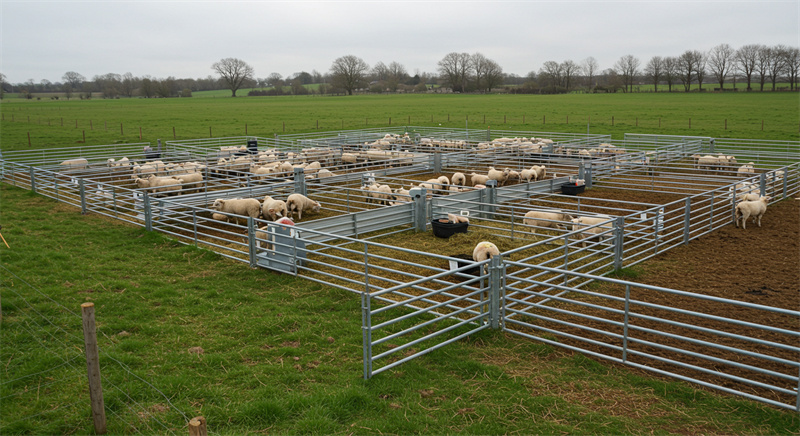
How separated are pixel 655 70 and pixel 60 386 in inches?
4463

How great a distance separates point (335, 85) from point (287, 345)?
115 meters

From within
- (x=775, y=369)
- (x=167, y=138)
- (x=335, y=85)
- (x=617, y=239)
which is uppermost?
(x=335, y=85)

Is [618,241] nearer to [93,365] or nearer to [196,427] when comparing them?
[196,427]

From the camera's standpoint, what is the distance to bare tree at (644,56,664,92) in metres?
100

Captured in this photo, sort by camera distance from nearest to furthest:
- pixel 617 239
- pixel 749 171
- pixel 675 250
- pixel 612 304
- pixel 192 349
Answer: pixel 192 349, pixel 612 304, pixel 617 239, pixel 675 250, pixel 749 171

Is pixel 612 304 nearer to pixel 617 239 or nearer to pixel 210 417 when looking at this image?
pixel 617 239

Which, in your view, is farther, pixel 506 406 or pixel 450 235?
pixel 450 235

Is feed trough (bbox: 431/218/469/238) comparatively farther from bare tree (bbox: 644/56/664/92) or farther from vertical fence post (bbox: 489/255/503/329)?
bare tree (bbox: 644/56/664/92)

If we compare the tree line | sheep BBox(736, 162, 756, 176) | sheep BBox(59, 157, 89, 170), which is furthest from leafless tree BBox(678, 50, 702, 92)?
sheep BBox(59, 157, 89, 170)

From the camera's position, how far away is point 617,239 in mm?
10727

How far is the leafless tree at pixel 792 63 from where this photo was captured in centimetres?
8219

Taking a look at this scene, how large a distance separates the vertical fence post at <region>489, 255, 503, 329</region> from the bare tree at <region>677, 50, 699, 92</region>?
10023cm

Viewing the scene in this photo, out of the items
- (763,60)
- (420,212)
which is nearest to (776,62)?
(763,60)

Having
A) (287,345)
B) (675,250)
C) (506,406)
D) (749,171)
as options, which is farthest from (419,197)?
(749,171)
